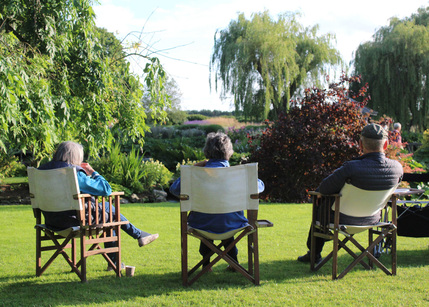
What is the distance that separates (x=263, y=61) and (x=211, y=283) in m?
19.5

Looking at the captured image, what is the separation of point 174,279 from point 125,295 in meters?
0.65

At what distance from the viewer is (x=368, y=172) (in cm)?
390

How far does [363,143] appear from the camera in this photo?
13.7ft

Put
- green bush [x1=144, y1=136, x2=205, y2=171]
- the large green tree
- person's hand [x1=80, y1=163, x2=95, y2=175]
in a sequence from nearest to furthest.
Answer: person's hand [x1=80, y1=163, x2=95, y2=175] < the large green tree < green bush [x1=144, y1=136, x2=205, y2=171]

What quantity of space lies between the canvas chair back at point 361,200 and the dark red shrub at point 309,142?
6574mm

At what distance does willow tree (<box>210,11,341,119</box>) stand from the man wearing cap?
710 inches

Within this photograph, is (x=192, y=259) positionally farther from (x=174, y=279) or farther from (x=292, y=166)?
(x=292, y=166)

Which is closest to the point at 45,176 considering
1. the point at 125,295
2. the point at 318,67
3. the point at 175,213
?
the point at 125,295

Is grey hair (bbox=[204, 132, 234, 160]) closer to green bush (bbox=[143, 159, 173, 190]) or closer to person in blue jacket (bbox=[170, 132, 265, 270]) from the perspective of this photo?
person in blue jacket (bbox=[170, 132, 265, 270])

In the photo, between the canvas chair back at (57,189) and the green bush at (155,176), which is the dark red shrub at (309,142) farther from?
the canvas chair back at (57,189)

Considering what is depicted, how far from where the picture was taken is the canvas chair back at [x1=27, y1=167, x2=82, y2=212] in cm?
391

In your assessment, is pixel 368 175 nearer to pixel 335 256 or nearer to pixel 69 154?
pixel 335 256

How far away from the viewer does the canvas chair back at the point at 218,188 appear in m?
3.78

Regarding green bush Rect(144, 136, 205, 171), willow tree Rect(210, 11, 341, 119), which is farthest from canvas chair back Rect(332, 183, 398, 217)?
willow tree Rect(210, 11, 341, 119)
